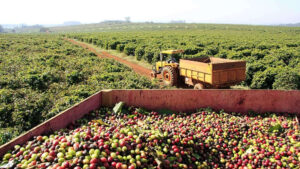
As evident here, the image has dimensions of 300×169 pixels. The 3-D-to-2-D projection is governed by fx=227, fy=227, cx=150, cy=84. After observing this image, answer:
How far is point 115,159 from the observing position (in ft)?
11.0

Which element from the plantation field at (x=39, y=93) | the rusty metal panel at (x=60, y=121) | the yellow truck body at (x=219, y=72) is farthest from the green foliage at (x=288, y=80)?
the rusty metal panel at (x=60, y=121)

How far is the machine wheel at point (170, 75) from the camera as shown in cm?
1133

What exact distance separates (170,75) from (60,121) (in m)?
7.59

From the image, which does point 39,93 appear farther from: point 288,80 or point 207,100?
point 288,80

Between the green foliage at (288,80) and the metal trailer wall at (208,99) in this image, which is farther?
the green foliage at (288,80)

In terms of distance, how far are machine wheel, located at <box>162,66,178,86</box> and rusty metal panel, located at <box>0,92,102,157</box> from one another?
19.5ft

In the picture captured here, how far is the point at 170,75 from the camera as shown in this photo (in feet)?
37.5

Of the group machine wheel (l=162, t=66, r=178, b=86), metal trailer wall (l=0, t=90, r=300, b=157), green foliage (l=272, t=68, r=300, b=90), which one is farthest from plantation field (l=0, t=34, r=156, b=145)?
green foliage (l=272, t=68, r=300, b=90)

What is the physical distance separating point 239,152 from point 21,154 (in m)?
3.87

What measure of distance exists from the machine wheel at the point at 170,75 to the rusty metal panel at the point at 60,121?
5.93 metres

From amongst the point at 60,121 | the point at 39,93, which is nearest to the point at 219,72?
the point at 60,121

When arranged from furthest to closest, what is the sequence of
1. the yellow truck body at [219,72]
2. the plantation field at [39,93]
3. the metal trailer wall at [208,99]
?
the yellow truck body at [219,72] → the plantation field at [39,93] → the metal trailer wall at [208,99]

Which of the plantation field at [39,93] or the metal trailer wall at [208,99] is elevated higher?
the metal trailer wall at [208,99]

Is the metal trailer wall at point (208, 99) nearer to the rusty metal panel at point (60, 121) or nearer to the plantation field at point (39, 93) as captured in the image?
the rusty metal panel at point (60, 121)
